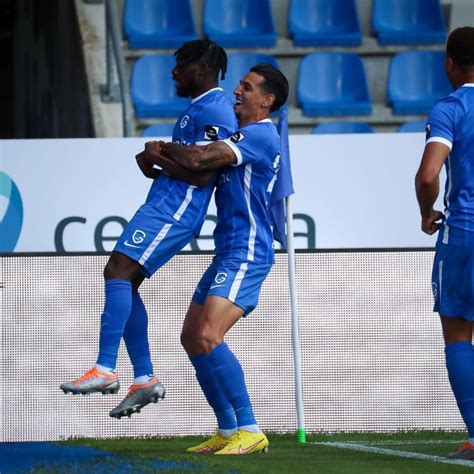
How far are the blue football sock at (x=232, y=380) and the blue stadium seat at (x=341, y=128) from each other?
5.49m

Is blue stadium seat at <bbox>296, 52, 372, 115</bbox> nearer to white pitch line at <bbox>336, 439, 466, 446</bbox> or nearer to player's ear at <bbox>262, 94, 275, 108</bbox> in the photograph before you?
white pitch line at <bbox>336, 439, 466, 446</bbox>

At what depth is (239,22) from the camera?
1191 cm

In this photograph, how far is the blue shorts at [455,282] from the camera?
484 cm

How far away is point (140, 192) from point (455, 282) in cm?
317

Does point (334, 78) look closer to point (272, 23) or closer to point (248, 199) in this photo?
point (272, 23)

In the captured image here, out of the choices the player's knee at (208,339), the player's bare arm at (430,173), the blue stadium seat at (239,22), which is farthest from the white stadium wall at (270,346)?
the blue stadium seat at (239,22)

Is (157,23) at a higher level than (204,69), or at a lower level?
higher

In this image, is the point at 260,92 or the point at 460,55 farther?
the point at 260,92

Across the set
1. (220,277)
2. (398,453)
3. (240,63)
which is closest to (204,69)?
(220,277)

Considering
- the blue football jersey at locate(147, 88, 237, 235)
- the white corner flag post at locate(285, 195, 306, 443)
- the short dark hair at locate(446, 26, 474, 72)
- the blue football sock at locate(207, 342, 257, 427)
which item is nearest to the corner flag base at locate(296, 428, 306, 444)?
the white corner flag post at locate(285, 195, 306, 443)

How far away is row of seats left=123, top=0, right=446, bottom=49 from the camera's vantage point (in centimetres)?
1162

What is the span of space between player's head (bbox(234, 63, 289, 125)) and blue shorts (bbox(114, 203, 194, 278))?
1.93 ft

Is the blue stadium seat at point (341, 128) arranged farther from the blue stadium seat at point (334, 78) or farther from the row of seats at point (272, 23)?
the row of seats at point (272, 23)

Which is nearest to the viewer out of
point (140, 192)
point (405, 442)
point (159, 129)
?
point (405, 442)
